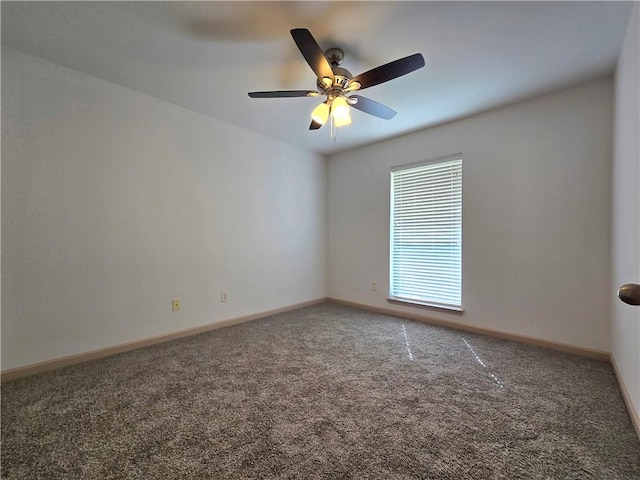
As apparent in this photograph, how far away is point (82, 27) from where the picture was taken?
1.84 m

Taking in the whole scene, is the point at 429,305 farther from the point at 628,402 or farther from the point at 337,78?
the point at 337,78

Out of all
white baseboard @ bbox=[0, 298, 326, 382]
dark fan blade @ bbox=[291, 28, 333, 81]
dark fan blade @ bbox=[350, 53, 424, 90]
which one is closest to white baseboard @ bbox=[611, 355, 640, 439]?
dark fan blade @ bbox=[350, 53, 424, 90]

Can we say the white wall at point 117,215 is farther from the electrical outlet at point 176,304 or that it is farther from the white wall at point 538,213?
the white wall at point 538,213

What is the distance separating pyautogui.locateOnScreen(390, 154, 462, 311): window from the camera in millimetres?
3260

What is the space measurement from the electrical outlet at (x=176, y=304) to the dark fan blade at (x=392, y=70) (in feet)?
8.66

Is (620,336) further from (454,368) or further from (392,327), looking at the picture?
(392,327)

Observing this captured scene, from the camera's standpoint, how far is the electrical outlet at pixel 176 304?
2885 mm

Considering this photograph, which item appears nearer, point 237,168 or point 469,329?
point 469,329

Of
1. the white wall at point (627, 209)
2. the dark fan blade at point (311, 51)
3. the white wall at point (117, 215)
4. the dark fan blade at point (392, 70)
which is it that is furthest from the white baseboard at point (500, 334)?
the dark fan blade at point (311, 51)

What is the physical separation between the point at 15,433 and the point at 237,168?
9.18 feet

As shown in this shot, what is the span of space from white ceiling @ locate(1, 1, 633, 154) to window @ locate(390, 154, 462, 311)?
0.93 metres

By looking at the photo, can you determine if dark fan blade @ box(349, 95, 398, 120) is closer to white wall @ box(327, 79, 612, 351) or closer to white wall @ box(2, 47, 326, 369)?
white wall @ box(327, 79, 612, 351)

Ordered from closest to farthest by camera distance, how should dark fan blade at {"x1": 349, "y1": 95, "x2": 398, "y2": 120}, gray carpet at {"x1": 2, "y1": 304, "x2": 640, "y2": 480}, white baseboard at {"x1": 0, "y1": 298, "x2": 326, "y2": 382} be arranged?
gray carpet at {"x1": 2, "y1": 304, "x2": 640, "y2": 480} → white baseboard at {"x1": 0, "y1": 298, "x2": 326, "y2": 382} → dark fan blade at {"x1": 349, "y1": 95, "x2": 398, "y2": 120}

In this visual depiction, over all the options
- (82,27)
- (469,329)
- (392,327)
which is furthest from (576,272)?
(82,27)
